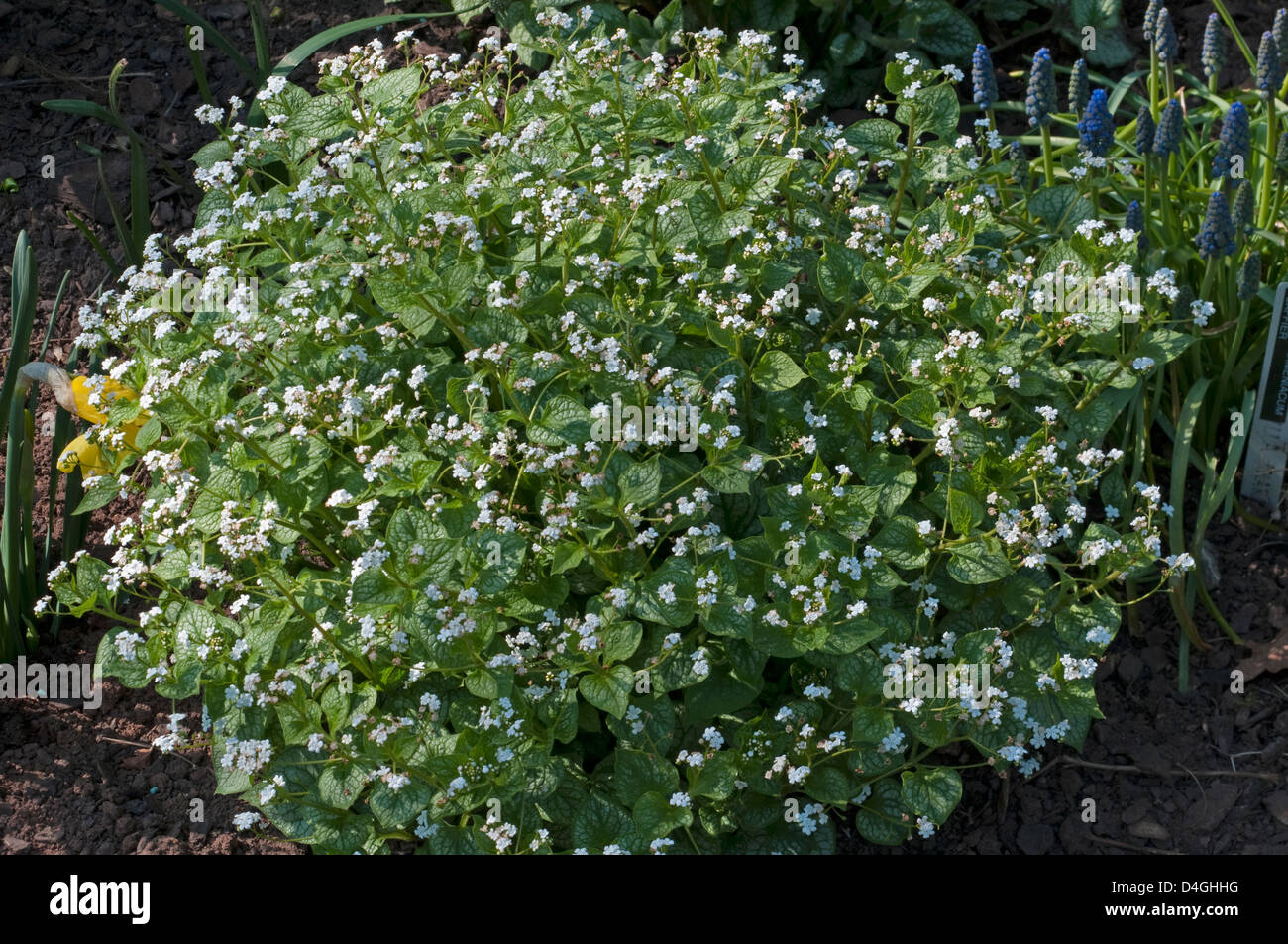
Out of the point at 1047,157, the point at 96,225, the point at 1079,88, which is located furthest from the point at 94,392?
the point at 1079,88

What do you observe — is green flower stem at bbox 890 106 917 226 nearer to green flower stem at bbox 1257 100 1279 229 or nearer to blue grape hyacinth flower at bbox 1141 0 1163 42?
blue grape hyacinth flower at bbox 1141 0 1163 42

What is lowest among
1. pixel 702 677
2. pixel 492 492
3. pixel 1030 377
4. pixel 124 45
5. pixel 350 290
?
pixel 702 677

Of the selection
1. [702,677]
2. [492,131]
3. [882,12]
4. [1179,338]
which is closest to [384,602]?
[702,677]

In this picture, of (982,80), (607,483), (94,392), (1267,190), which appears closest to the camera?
(607,483)

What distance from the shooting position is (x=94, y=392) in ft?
10.9

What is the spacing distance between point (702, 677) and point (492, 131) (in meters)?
1.73

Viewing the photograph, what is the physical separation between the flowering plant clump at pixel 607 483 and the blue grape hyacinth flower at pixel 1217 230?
27 cm

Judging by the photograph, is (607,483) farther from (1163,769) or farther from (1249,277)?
(1249,277)

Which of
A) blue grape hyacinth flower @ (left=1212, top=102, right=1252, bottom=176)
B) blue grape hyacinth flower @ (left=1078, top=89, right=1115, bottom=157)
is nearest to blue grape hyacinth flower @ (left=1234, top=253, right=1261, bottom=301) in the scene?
blue grape hyacinth flower @ (left=1212, top=102, right=1252, bottom=176)

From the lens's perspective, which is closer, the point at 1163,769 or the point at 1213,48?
the point at 1163,769

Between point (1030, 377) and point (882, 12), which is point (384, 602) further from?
point (882, 12)

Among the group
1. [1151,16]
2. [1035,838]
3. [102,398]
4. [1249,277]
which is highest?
[1151,16]

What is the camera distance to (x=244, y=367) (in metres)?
3.36

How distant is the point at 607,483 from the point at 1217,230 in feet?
5.77
